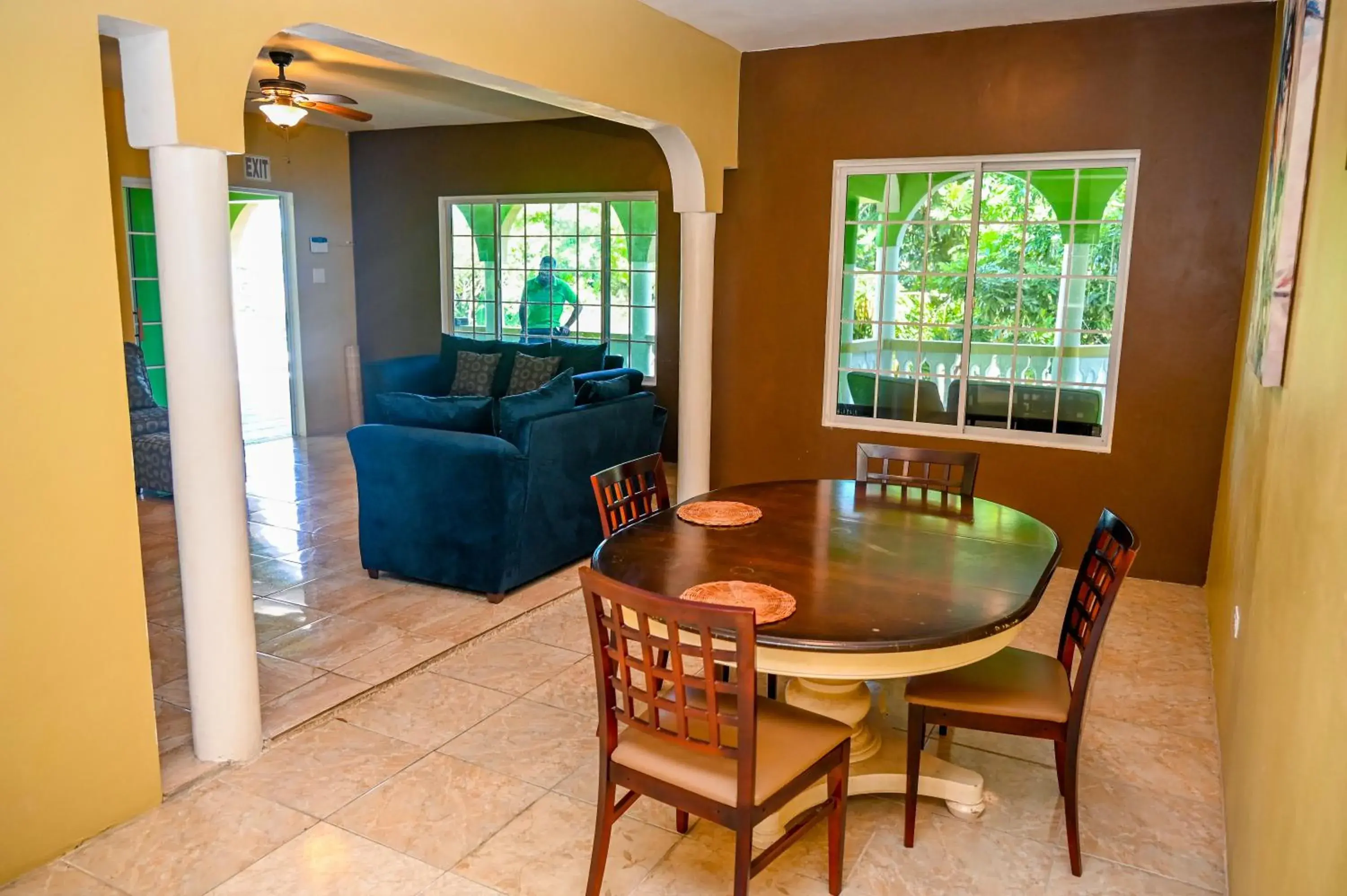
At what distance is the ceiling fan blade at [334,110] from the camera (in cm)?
547

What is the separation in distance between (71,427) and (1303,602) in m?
2.74

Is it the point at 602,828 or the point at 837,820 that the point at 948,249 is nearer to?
the point at 837,820

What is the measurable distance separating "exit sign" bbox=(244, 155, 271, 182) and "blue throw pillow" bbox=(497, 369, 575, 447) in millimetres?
4221

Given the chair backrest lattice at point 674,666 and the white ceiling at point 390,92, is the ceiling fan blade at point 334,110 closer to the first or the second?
the white ceiling at point 390,92

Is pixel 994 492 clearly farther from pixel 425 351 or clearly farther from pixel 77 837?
pixel 425 351

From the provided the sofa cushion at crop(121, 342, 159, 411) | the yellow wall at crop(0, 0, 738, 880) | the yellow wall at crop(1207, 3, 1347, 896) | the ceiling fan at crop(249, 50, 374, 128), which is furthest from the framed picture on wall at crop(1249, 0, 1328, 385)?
the sofa cushion at crop(121, 342, 159, 411)

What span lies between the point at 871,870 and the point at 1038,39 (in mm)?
4080

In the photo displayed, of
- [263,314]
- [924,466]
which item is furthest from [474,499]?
[263,314]

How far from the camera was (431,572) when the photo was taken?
14.5 feet

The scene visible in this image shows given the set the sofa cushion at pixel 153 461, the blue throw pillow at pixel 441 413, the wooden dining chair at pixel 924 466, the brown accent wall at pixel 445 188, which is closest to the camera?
the wooden dining chair at pixel 924 466

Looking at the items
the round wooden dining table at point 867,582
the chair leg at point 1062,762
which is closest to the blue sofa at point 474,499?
the round wooden dining table at point 867,582

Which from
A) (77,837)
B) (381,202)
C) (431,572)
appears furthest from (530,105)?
(77,837)

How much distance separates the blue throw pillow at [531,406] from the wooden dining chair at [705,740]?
2.07m

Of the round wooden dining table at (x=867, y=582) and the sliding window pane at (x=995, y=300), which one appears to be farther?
the sliding window pane at (x=995, y=300)
